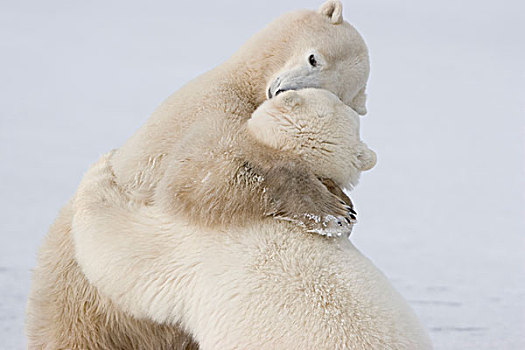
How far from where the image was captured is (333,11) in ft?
5.80

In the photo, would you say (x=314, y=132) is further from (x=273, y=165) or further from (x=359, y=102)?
(x=359, y=102)

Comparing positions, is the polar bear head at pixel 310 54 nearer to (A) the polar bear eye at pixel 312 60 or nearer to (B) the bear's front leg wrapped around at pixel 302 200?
(A) the polar bear eye at pixel 312 60

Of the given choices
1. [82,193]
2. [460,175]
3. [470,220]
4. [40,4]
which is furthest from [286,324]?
[40,4]

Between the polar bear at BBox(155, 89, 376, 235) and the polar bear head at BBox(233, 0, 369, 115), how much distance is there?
12 centimetres

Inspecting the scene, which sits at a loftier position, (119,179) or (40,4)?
(40,4)

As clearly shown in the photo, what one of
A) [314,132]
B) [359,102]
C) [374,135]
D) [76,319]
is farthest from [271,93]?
[374,135]

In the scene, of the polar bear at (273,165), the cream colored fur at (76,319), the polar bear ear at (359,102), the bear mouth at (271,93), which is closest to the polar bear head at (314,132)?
the polar bear at (273,165)

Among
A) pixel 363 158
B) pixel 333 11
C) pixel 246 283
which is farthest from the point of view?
pixel 333 11

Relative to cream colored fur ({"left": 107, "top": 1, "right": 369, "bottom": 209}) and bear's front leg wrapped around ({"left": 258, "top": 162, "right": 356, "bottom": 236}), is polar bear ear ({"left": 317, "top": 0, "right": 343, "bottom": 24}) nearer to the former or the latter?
cream colored fur ({"left": 107, "top": 1, "right": 369, "bottom": 209})

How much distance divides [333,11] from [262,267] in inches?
28.8

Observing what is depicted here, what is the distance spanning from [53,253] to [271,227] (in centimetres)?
56

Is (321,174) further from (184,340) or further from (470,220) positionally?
(470,220)

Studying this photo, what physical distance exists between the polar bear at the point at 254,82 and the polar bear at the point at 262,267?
0.09 m

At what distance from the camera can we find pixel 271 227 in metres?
1.46
